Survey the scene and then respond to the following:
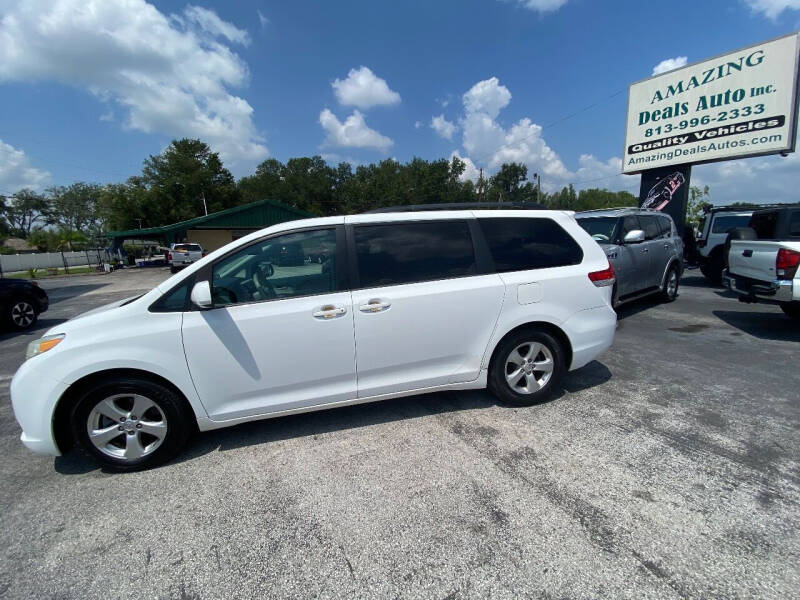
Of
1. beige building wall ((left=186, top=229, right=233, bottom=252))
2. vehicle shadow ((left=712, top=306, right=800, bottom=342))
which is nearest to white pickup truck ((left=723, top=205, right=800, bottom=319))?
vehicle shadow ((left=712, top=306, right=800, bottom=342))

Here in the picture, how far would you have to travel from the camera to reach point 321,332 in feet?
8.97

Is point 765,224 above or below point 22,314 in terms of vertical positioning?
above

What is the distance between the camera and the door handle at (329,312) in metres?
2.72

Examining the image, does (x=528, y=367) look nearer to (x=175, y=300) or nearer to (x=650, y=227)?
(x=175, y=300)

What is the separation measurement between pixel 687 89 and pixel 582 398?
1540 centimetres

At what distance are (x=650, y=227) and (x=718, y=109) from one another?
31.2 ft

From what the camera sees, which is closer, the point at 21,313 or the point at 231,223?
the point at 21,313

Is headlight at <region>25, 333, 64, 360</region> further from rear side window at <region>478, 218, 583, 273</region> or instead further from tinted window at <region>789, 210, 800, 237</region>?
tinted window at <region>789, 210, 800, 237</region>

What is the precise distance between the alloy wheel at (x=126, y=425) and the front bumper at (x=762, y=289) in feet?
24.9

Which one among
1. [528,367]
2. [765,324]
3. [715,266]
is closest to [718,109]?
[715,266]

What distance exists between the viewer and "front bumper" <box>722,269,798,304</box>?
4957mm

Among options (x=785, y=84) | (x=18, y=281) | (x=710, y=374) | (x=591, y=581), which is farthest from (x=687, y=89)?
(x=18, y=281)

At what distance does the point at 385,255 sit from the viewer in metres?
2.96

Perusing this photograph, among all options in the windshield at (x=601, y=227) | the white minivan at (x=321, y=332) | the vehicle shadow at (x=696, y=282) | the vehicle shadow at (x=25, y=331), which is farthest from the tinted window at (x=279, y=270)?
the vehicle shadow at (x=696, y=282)
